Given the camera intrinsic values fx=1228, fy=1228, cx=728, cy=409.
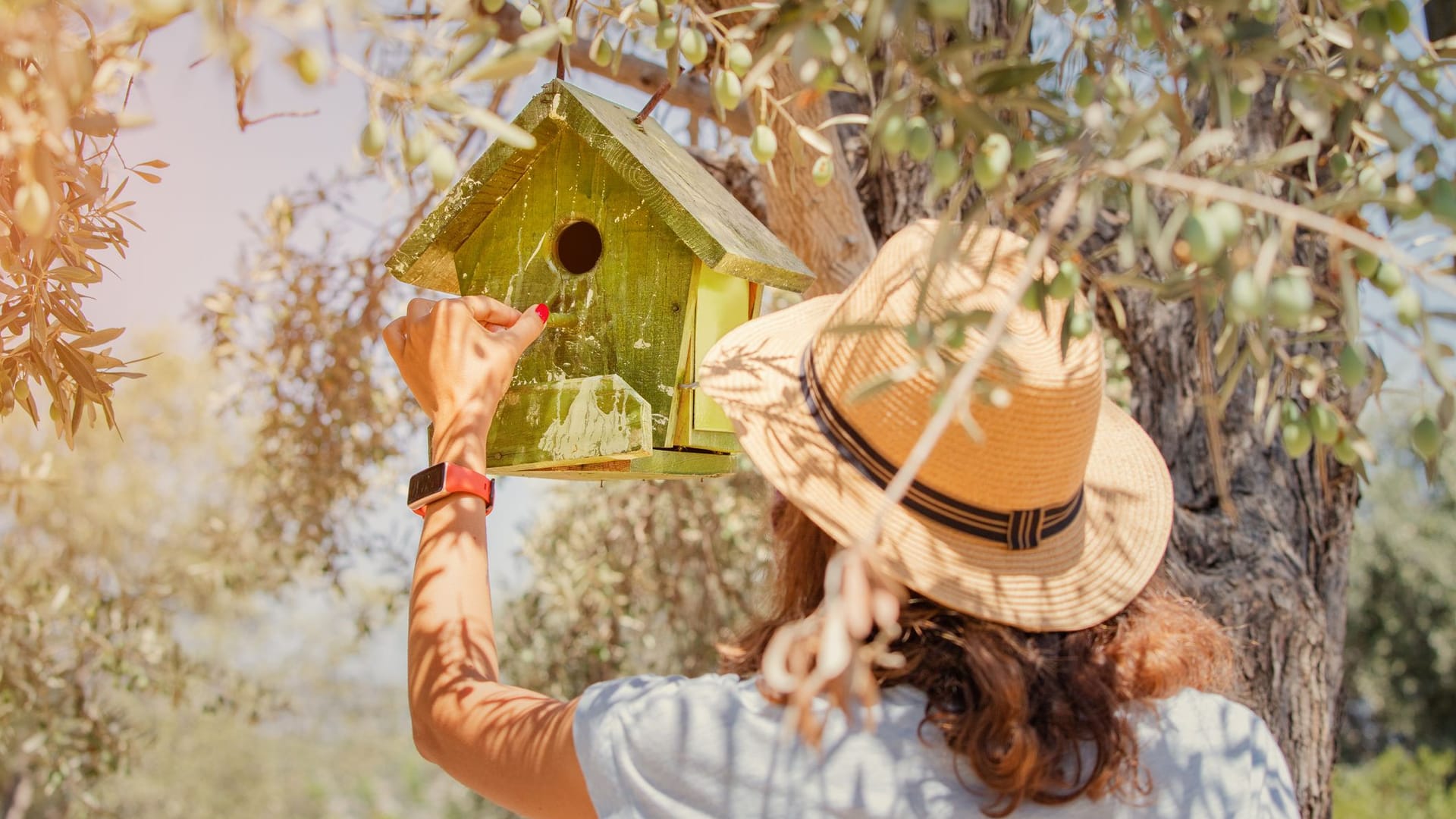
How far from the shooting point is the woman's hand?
68.7 inches

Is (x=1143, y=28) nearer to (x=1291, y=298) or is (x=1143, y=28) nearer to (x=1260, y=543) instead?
(x=1291, y=298)

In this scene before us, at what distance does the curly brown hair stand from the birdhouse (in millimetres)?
460

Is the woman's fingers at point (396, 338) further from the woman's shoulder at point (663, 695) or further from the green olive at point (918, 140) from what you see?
the green olive at point (918, 140)

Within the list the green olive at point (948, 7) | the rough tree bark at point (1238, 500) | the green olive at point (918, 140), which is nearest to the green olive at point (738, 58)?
the green olive at point (918, 140)

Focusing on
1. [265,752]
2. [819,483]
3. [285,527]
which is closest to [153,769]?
[265,752]

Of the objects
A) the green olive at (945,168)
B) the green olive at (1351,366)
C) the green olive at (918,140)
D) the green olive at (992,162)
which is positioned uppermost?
the green olive at (918,140)

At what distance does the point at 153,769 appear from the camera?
1355cm

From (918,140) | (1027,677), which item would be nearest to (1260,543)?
(1027,677)

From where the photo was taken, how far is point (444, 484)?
5.33 ft

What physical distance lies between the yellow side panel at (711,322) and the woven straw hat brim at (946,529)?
0.99ft

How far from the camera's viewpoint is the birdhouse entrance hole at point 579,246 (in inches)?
88.3

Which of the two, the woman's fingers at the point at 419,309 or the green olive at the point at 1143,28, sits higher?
the woman's fingers at the point at 419,309

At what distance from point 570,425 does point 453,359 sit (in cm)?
25

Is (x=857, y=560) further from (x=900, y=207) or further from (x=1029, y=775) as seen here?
(x=900, y=207)
